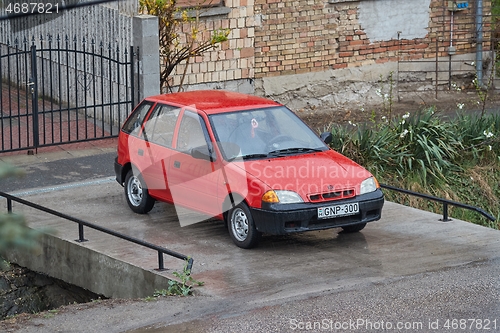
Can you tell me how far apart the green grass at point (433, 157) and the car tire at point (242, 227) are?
12.6ft

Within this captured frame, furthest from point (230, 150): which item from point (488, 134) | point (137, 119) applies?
point (488, 134)

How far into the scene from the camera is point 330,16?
17.3 meters

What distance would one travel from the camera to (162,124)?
9969 mm

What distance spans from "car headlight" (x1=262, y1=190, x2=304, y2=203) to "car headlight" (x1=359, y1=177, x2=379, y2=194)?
76cm

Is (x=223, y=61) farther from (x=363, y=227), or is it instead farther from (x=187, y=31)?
(x=363, y=227)

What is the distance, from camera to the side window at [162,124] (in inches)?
385

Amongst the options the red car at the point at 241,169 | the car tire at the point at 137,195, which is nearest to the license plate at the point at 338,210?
the red car at the point at 241,169

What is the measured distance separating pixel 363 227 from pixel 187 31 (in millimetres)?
7344

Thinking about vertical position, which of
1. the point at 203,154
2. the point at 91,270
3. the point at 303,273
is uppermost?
the point at 203,154

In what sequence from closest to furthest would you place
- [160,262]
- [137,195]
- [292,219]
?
[160,262], [292,219], [137,195]

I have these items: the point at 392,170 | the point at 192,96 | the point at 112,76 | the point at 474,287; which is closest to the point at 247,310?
the point at 474,287

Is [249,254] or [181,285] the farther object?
[249,254]

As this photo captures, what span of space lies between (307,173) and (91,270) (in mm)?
2387

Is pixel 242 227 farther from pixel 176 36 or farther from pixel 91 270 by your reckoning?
pixel 176 36
